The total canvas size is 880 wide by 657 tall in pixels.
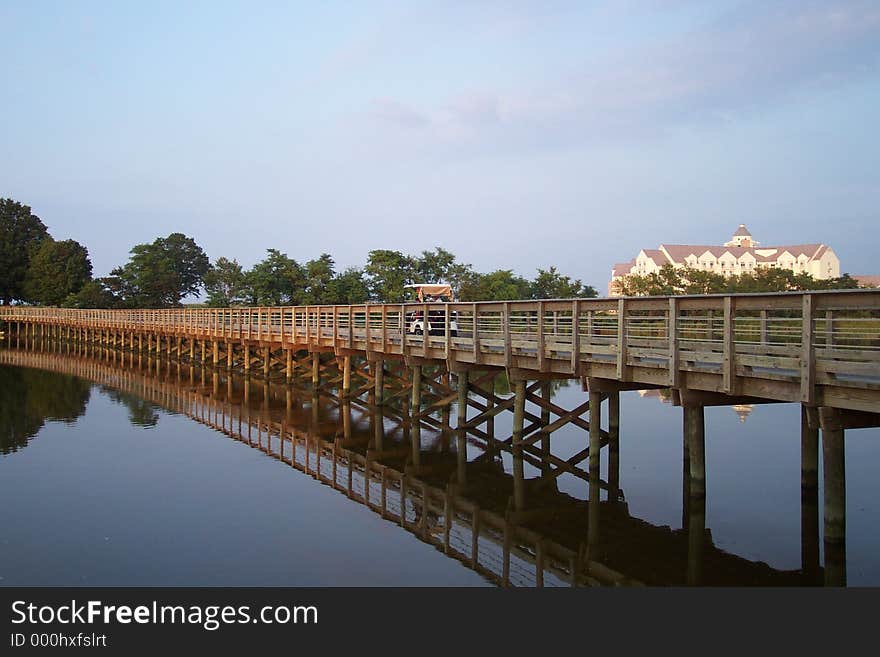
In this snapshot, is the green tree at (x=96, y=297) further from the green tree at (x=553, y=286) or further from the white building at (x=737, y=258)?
the white building at (x=737, y=258)

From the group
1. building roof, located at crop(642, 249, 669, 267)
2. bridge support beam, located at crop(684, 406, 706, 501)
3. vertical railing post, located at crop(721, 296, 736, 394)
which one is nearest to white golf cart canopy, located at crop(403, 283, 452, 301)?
bridge support beam, located at crop(684, 406, 706, 501)

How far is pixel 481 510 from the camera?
1226 cm

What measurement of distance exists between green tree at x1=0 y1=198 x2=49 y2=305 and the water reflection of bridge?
252 feet

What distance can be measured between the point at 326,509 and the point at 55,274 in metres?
83.2

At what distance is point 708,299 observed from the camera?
10922 millimetres

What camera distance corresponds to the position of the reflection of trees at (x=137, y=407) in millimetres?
21345

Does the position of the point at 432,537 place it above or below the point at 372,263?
Answer: below

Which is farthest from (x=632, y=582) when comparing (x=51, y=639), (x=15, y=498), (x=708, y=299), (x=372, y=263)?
(x=372, y=263)

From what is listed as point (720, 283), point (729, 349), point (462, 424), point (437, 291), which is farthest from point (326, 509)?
point (720, 283)

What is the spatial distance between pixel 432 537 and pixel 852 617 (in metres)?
5.43

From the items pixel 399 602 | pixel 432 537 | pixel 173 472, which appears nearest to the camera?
pixel 399 602

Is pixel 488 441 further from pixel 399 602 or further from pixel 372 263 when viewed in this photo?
pixel 372 263

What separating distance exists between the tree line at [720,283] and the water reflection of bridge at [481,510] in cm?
3733

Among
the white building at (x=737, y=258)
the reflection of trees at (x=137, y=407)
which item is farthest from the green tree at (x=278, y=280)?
the white building at (x=737, y=258)
